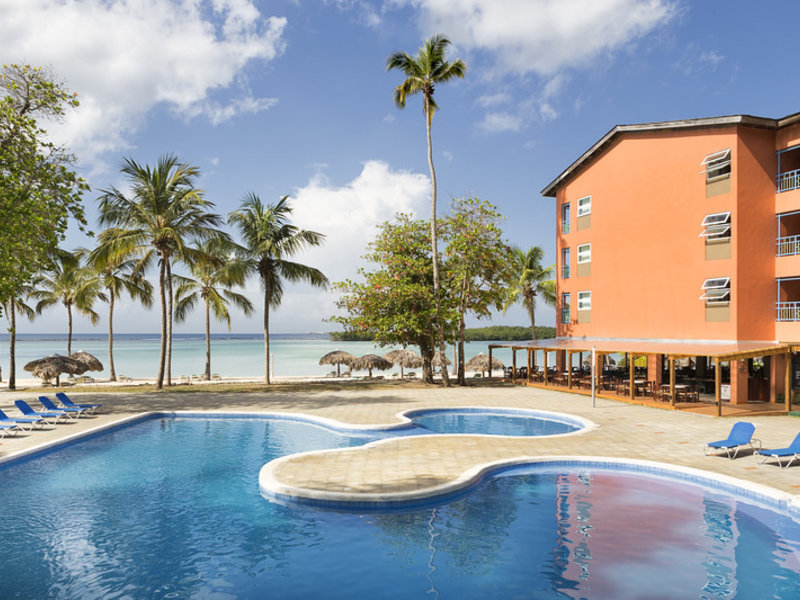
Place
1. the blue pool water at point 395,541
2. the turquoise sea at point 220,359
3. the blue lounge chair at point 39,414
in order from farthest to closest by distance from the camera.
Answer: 1. the turquoise sea at point 220,359
2. the blue lounge chair at point 39,414
3. the blue pool water at point 395,541

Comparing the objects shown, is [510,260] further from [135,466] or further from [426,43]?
[135,466]

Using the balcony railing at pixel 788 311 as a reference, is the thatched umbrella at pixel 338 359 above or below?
below

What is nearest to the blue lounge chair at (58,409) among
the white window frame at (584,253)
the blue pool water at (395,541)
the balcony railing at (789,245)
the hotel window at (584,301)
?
the blue pool water at (395,541)

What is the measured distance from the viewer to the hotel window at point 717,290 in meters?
20.4

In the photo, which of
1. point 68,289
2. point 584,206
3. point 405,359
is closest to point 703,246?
point 584,206

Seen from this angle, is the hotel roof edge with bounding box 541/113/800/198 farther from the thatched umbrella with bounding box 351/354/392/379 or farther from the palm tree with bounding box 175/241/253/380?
the palm tree with bounding box 175/241/253/380

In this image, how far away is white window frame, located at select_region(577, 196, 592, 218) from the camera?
27.7 m

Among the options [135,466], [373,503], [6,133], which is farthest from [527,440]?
[6,133]

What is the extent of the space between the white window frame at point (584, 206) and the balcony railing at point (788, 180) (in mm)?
8675

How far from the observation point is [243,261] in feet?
97.6

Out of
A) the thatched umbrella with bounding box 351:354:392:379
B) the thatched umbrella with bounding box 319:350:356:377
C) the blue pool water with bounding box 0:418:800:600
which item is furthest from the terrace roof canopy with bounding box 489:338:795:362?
the thatched umbrella with bounding box 319:350:356:377

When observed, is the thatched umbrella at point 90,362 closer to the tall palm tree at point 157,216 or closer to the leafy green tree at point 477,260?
the tall palm tree at point 157,216

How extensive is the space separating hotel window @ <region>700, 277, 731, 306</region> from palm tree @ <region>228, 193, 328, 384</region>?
66.2 feet

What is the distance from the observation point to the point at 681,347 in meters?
20.8
